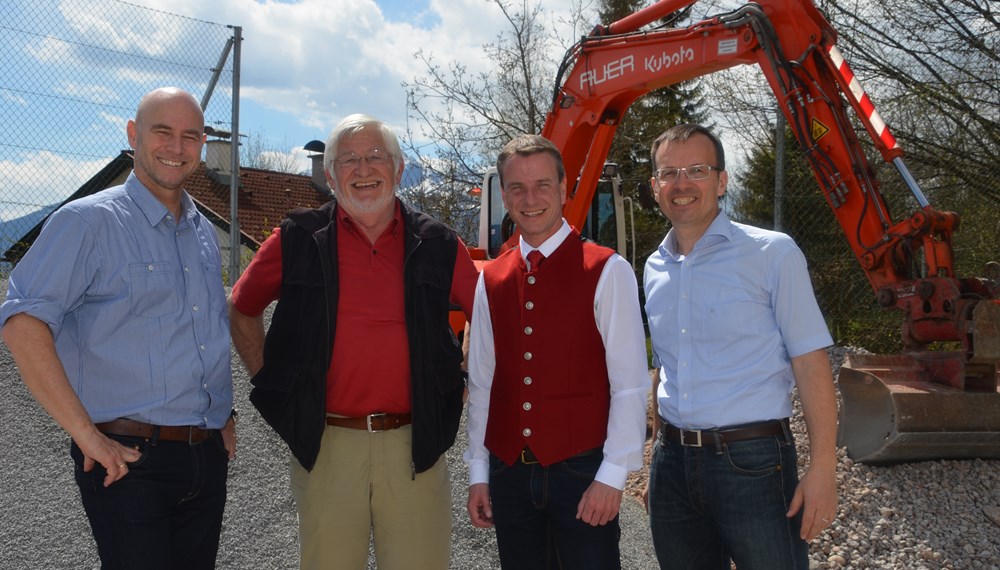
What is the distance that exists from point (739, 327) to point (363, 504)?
53.1 inches

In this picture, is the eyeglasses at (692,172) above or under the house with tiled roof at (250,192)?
under

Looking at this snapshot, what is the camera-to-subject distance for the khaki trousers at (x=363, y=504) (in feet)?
8.91

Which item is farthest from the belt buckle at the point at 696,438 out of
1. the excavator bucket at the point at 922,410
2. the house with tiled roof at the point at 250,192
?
the house with tiled roof at the point at 250,192

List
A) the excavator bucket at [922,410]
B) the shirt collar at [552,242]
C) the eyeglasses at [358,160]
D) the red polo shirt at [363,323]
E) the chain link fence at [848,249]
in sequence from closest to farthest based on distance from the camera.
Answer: the shirt collar at [552,242]
the red polo shirt at [363,323]
the eyeglasses at [358,160]
the excavator bucket at [922,410]
the chain link fence at [848,249]

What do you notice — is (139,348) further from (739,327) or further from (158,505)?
(739,327)

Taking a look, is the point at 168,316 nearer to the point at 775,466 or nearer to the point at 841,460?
the point at 775,466

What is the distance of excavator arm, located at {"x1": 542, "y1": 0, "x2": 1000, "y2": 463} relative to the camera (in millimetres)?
4934

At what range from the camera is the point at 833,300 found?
9.46 metres

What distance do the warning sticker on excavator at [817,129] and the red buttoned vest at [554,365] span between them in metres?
3.66

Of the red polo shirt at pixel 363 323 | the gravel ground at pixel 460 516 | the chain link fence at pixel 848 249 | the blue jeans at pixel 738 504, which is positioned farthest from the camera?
the chain link fence at pixel 848 249

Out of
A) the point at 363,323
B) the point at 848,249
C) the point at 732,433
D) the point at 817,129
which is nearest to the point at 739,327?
the point at 732,433

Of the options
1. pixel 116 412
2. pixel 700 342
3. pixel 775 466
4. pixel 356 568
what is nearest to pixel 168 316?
pixel 116 412

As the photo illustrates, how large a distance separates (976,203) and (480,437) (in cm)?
778

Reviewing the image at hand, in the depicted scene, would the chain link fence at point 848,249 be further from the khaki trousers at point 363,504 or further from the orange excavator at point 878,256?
the khaki trousers at point 363,504
